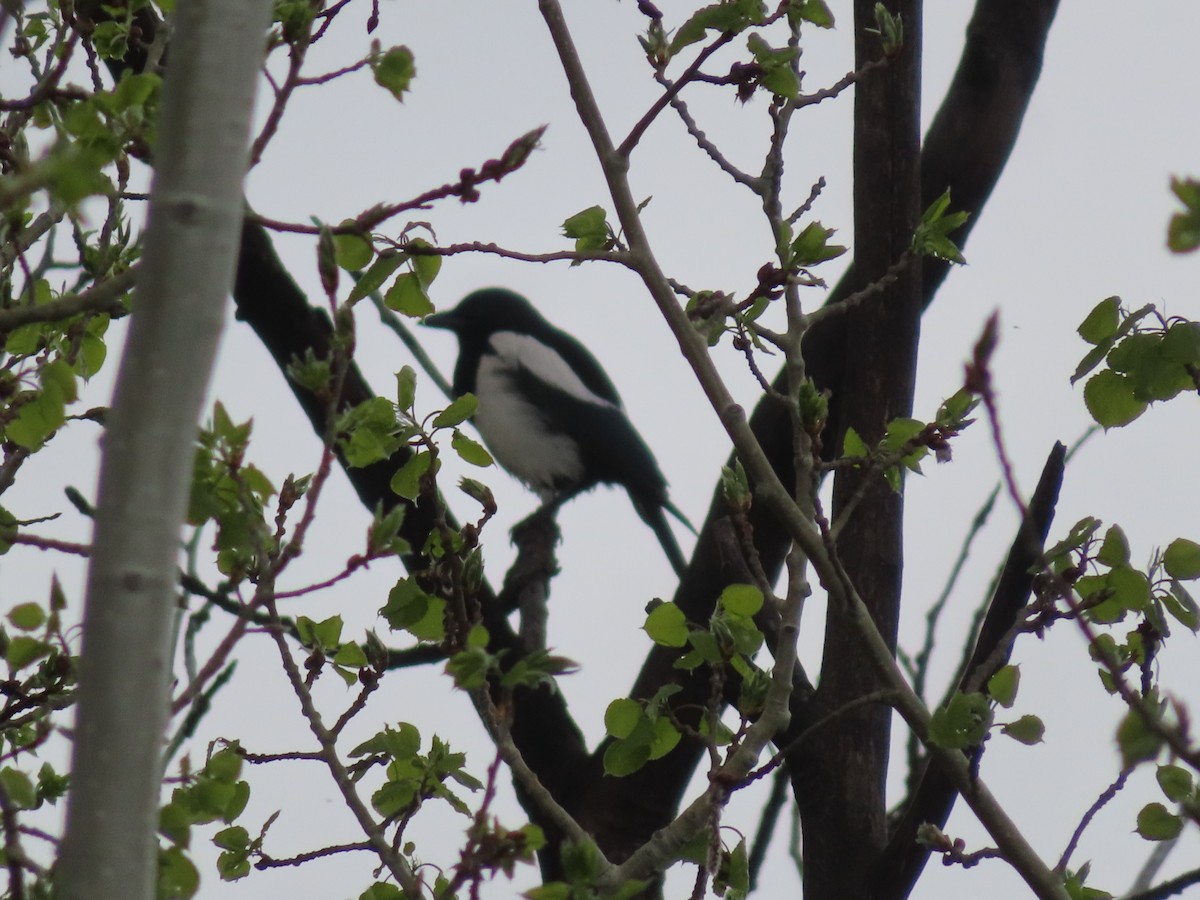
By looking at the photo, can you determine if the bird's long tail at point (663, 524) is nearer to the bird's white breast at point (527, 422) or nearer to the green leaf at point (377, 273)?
the bird's white breast at point (527, 422)

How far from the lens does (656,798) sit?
302 cm

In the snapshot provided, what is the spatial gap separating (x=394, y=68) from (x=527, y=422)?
467 cm

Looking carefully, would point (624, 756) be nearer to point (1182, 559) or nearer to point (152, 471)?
point (1182, 559)

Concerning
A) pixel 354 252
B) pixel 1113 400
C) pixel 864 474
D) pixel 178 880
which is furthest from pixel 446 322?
pixel 178 880

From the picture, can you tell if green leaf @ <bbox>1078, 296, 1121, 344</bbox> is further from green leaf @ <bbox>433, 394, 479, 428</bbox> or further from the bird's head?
the bird's head

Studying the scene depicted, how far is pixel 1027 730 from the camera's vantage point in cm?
193

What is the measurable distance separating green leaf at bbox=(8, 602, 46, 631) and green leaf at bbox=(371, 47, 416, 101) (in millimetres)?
777

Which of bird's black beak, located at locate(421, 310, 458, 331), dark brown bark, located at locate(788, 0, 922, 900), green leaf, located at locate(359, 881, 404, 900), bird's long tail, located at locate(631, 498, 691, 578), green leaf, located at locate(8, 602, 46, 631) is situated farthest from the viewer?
bird's black beak, located at locate(421, 310, 458, 331)

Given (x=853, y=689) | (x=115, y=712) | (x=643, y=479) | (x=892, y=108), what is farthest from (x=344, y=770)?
(x=643, y=479)

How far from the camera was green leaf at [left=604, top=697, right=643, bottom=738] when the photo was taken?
204cm

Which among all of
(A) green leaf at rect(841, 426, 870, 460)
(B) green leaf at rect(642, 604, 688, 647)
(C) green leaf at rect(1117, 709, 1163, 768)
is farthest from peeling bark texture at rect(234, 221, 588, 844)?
(C) green leaf at rect(1117, 709, 1163, 768)

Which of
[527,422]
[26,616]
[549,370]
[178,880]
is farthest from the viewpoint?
[549,370]

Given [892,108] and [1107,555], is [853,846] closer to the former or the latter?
[1107,555]

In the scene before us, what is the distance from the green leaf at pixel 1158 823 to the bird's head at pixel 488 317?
5.50m
